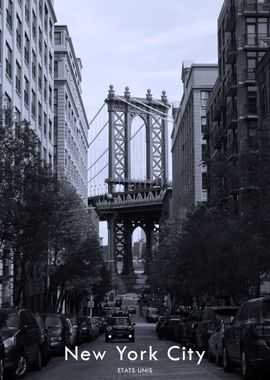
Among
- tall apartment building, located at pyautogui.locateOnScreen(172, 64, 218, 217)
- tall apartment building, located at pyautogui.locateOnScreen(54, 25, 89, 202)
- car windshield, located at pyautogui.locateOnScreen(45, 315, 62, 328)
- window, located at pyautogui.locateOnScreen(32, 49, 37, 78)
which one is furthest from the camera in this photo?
tall apartment building, located at pyautogui.locateOnScreen(172, 64, 218, 217)

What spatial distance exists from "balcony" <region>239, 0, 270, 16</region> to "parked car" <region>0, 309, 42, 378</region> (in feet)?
157

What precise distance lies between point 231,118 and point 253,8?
29.8 ft

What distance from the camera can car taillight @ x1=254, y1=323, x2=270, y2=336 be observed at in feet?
52.4

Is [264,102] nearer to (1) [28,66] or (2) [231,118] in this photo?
(2) [231,118]

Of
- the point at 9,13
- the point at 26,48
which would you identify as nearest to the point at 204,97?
the point at 26,48

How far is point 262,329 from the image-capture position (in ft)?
52.7

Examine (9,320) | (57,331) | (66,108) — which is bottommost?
(57,331)

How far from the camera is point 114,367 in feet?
73.4

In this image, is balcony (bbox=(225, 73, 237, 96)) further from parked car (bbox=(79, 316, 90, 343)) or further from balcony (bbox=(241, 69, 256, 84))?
parked car (bbox=(79, 316, 90, 343))

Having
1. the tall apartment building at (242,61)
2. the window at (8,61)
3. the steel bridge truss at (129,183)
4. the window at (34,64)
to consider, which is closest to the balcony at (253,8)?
the tall apartment building at (242,61)

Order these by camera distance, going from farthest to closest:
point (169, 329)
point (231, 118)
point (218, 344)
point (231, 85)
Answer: point (231, 118), point (231, 85), point (169, 329), point (218, 344)

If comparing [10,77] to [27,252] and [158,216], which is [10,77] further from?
[158,216]

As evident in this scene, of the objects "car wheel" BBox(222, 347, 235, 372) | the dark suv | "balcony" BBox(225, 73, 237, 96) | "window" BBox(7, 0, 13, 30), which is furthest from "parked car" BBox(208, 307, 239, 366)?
"balcony" BBox(225, 73, 237, 96)

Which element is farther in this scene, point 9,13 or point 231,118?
point 231,118
